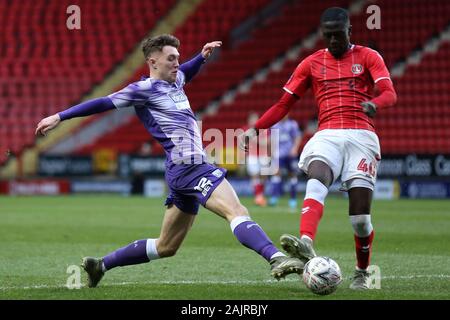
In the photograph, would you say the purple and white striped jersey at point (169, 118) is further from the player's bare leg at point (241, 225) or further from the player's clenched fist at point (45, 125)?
the player's clenched fist at point (45, 125)

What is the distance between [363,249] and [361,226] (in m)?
0.25

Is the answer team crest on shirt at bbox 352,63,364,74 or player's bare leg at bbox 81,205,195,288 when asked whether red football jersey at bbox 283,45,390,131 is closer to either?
team crest on shirt at bbox 352,63,364,74

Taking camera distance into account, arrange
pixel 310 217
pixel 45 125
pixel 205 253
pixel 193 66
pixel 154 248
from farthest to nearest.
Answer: pixel 205 253 → pixel 193 66 → pixel 154 248 → pixel 310 217 → pixel 45 125

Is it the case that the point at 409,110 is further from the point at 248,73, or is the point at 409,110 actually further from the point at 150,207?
the point at 150,207

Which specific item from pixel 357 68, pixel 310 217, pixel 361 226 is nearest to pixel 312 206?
pixel 310 217

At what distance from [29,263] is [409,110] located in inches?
724

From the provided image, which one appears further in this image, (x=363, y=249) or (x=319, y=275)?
(x=363, y=249)

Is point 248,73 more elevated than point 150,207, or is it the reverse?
point 248,73

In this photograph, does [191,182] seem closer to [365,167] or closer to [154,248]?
[154,248]

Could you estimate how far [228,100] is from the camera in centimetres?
2916

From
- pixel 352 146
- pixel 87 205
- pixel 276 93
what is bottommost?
pixel 87 205

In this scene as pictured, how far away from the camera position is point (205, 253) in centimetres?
1053
